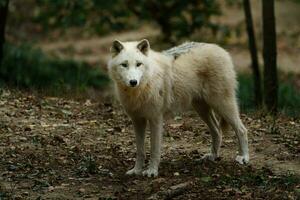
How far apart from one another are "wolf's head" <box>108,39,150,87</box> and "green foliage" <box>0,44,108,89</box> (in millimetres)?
7602

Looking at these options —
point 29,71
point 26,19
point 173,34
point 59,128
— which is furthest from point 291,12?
point 59,128

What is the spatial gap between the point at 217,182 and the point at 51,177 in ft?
5.83

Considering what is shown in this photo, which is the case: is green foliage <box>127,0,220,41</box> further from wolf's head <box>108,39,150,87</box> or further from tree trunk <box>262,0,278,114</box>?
wolf's head <box>108,39,150,87</box>

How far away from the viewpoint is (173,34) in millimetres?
16422

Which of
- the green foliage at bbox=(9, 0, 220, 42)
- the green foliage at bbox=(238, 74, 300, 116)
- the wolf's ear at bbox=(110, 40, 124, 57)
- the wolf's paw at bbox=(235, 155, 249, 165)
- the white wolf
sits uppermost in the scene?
the green foliage at bbox=(9, 0, 220, 42)

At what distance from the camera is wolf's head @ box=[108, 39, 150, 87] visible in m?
6.72

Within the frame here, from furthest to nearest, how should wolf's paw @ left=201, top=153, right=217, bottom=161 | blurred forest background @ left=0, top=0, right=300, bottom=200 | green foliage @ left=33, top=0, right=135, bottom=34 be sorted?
1. green foliage @ left=33, top=0, right=135, bottom=34
2. wolf's paw @ left=201, top=153, right=217, bottom=161
3. blurred forest background @ left=0, top=0, right=300, bottom=200

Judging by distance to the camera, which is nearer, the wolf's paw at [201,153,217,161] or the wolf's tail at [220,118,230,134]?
the wolf's paw at [201,153,217,161]

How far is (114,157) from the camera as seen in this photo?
7879 millimetres

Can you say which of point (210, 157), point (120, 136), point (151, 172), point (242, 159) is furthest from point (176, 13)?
point (151, 172)

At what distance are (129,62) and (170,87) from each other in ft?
2.24

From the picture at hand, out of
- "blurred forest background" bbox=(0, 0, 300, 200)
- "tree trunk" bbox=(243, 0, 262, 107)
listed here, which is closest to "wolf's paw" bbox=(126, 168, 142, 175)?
"blurred forest background" bbox=(0, 0, 300, 200)

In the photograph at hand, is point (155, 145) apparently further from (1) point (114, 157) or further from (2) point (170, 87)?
(1) point (114, 157)

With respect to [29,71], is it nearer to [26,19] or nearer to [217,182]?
[217,182]
